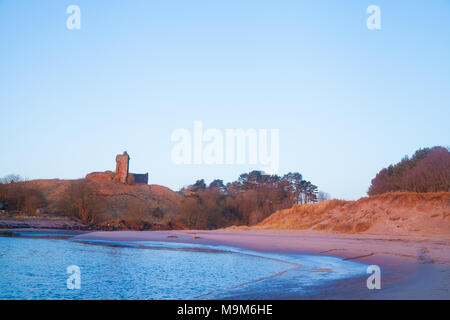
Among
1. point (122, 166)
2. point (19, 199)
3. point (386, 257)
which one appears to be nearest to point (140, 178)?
point (122, 166)

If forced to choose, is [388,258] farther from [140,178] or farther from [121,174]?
[140,178]

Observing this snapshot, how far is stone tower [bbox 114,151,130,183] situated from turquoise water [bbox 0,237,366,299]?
47416 millimetres

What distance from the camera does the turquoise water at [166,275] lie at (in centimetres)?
786

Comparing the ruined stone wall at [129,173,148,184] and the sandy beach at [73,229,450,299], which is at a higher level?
the ruined stone wall at [129,173,148,184]

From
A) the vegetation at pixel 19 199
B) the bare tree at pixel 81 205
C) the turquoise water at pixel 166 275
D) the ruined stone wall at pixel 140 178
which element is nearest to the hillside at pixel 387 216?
the turquoise water at pixel 166 275

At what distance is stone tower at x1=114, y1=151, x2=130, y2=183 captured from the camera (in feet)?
203

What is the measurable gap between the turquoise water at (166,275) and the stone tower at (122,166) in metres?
47.4

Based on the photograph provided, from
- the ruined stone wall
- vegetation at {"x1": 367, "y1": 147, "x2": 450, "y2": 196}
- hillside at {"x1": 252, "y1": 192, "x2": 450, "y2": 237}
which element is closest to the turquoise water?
hillside at {"x1": 252, "y1": 192, "x2": 450, "y2": 237}

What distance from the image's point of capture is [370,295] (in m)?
6.68

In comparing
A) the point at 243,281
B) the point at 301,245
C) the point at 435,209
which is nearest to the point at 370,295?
the point at 243,281

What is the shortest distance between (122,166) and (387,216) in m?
48.6

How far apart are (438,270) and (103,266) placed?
947 centimetres

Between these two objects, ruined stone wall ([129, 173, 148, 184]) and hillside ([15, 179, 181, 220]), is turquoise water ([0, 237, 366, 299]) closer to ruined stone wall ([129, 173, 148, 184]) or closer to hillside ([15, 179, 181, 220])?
hillside ([15, 179, 181, 220])
